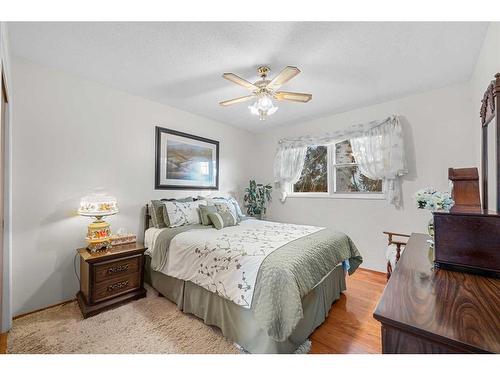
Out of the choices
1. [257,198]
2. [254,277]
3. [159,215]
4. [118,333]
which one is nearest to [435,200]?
[254,277]

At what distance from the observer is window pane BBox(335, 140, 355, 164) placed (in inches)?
139

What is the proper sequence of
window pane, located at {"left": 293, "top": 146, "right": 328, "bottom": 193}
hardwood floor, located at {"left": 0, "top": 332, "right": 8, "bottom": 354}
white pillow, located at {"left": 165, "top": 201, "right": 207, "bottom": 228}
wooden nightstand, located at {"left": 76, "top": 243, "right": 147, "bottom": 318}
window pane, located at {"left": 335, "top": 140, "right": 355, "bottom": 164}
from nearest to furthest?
hardwood floor, located at {"left": 0, "top": 332, "right": 8, "bottom": 354} → wooden nightstand, located at {"left": 76, "top": 243, "right": 147, "bottom": 318} → white pillow, located at {"left": 165, "top": 201, "right": 207, "bottom": 228} → window pane, located at {"left": 335, "top": 140, "right": 355, "bottom": 164} → window pane, located at {"left": 293, "top": 146, "right": 328, "bottom": 193}

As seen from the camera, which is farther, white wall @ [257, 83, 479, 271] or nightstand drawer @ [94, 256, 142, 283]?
white wall @ [257, 83, 479, 271]

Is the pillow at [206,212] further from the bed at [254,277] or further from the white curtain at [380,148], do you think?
the white curtain at [380,148]

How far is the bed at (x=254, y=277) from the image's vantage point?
1485 mm

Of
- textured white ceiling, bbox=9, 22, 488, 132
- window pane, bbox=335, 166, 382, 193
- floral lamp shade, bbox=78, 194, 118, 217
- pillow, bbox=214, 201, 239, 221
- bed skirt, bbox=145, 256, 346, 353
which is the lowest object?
bed skirt, bbox=145, 256, 346, 353

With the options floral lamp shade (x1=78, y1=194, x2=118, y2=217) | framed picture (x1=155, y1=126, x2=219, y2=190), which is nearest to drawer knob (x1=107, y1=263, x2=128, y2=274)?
floral lamp shade (x1=78, y1=194, x2=118, y2=217)

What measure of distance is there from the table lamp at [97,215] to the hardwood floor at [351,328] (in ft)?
2.94

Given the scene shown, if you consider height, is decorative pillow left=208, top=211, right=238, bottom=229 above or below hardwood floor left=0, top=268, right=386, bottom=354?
above

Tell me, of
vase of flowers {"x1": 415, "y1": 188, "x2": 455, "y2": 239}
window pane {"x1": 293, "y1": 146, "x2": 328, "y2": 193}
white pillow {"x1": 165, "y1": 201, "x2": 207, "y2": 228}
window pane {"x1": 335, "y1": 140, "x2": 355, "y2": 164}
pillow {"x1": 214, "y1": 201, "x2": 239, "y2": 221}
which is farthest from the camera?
window pane {"x1": 293, "y1": 146, "x2": 328, "y2": 193}

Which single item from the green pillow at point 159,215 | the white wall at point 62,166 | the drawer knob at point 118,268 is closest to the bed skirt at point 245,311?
the drawer knob at point 118,268

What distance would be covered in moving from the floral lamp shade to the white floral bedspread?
76 centimetres

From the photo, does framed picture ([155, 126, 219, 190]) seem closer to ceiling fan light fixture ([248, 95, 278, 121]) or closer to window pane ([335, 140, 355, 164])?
ceiling fan light fixture ([248, 95, 278, 121])

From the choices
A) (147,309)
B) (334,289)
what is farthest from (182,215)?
(334,289)
